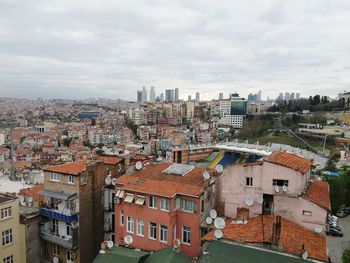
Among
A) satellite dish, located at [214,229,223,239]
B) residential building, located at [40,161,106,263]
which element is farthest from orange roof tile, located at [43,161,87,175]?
satellite dish, located at [214,229,223,239]

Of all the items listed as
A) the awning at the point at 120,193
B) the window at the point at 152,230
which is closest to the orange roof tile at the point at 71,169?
the awning at the point at 120,193

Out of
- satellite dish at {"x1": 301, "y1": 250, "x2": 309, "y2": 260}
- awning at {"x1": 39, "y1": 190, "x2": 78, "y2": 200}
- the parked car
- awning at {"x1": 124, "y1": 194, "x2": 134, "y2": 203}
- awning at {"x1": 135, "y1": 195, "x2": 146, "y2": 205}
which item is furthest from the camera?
the parked car

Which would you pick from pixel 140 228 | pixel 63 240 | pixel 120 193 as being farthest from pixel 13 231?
pixel 140 228

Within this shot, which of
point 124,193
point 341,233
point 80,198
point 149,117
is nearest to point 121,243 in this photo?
point 124,193

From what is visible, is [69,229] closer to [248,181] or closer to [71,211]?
[71,211]

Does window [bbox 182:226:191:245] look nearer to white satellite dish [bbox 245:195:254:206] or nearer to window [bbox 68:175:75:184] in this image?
white satellite dish [bbox 245:195:254:206]

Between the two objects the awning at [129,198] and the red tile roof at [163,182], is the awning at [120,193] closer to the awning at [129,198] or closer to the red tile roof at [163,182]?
the red tile roof at [163,182]
